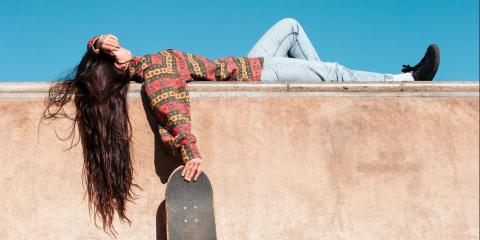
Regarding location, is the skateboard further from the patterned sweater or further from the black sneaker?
the black sneaker

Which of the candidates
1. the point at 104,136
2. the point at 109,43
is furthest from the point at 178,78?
Answer: the point at 104,136

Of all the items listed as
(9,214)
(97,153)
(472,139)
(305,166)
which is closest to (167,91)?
(97,153)

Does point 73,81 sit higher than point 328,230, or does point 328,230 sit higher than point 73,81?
point 73,81

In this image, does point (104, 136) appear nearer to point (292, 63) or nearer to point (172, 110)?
point (172, 110)

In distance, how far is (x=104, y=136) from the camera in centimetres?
431

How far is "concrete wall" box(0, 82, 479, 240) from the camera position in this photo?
431 cm

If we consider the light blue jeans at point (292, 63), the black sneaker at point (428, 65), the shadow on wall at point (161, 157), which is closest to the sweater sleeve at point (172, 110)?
the shadow on wall at point (161, 157)

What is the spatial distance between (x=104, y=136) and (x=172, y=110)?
1.72 ft

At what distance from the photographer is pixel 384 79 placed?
4.60m

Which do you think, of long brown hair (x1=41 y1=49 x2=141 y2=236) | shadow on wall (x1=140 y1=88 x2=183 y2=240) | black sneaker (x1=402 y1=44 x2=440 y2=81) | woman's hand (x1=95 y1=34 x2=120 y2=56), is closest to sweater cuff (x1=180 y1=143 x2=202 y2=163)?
shadow on wall (x1=140 y1=88 x2=183 y2=240)

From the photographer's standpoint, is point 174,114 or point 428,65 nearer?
point 174,114

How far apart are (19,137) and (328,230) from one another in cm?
213

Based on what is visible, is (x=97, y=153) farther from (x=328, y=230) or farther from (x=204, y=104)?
(x=328, y=230)

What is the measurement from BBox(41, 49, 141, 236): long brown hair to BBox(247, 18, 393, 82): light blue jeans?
1.01 m
